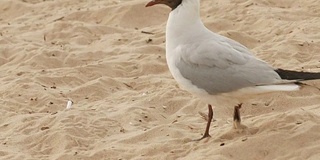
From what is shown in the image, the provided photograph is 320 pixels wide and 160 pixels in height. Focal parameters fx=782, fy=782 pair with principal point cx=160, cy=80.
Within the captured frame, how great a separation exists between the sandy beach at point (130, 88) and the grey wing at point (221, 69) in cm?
38

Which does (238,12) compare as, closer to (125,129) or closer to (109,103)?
(109,103)

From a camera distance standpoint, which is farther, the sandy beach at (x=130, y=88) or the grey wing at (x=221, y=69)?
the sandy beach at (x=130, y=88)

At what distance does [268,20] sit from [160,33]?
4.06 ft

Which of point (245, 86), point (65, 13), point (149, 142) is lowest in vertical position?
point (65, 13)

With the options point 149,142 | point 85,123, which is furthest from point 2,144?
point 149,142

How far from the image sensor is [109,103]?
22.8 feet

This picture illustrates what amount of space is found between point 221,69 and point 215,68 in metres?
0.04

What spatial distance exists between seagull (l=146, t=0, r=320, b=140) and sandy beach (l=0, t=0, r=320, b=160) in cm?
34

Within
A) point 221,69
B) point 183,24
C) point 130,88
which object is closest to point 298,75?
point 221,69

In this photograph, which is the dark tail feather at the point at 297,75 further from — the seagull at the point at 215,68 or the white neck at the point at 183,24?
the white neck at the point at 183,24

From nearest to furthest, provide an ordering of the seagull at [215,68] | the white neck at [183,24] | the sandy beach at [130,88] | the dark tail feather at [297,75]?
the dark tail feather at [297,75]
the seagull at [215,68]
the sandy beach at [130,88]
the white neck at [183,24]

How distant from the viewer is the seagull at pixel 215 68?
16.8 feet

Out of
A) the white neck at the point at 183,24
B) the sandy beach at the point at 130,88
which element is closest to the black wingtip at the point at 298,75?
the sandy beach at the point at 130,88

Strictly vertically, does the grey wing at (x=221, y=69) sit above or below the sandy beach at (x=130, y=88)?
above
